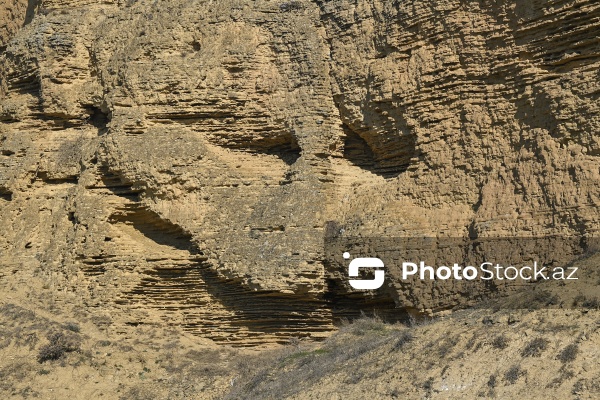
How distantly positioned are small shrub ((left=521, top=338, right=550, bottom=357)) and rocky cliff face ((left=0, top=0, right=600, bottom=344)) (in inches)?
130

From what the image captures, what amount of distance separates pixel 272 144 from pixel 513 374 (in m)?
9.25

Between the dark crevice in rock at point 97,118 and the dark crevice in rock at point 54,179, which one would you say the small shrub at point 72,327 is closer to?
the dark crevice in rock at point 54,179

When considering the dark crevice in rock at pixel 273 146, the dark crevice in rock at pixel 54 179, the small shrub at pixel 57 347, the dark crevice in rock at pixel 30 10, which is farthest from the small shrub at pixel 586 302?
the dark crevice in rock at pixel 30 10

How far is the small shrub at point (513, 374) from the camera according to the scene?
1291 cm

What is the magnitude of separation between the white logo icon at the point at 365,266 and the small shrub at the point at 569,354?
5.79 m

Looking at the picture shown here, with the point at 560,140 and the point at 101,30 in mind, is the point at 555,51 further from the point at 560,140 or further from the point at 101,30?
the point at 101,30

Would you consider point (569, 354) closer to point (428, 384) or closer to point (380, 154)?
point (428, 384)

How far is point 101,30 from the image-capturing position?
75.1ft

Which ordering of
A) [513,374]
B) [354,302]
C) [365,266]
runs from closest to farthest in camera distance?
[513,374], [365,266], [354,302]

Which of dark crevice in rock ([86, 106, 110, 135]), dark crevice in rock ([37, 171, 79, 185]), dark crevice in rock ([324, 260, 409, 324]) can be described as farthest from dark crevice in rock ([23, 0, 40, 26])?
dark crevice in rock ([324, 260, 409, 324])

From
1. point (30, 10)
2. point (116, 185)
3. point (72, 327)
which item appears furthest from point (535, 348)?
point (30, 10)

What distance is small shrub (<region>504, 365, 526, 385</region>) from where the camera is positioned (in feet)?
42.3

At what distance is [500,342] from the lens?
13711mm

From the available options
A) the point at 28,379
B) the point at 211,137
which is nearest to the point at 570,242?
the point at 211,137
